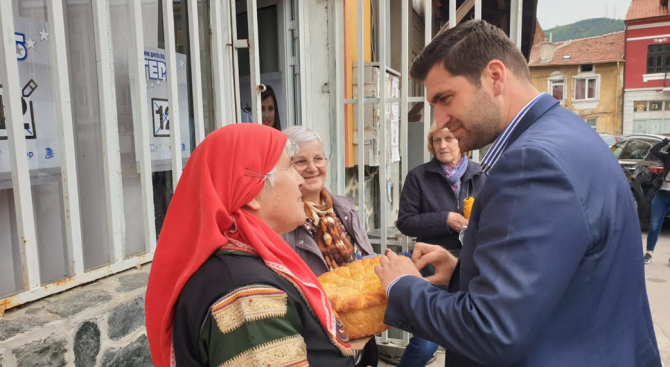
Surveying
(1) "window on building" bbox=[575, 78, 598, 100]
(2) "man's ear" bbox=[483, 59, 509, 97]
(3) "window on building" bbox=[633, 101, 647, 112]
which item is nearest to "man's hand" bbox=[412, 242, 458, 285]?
(2) "man's ear" bbox=[483, 59, 509, 97]

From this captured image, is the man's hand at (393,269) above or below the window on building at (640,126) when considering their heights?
below

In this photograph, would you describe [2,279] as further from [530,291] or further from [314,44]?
[314,44]

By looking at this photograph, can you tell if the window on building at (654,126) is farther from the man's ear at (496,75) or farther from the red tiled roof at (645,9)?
the man's ear at (496,75)

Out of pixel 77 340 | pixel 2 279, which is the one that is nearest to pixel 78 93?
pixel 2 279

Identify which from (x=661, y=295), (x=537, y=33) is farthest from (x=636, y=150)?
(x=537, y=33)

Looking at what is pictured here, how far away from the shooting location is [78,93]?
6.81 feet

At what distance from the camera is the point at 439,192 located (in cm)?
310

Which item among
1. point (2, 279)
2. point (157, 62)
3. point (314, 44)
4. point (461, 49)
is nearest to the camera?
point (461, 49)

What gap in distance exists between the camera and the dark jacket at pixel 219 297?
1150 millimetres

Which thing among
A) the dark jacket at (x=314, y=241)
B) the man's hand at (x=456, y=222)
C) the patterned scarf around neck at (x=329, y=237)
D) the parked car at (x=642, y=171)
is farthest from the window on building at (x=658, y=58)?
the patterned scarf around neck at (x=329, y=237)

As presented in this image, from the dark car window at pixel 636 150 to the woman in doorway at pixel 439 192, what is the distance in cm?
783

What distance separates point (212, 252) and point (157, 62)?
1538mm

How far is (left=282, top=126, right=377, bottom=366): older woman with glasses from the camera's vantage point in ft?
7.30

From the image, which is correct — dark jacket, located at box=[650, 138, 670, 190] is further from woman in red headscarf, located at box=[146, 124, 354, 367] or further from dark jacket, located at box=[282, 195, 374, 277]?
woman in red headscarf, located at box=[146, 124, 354, 367]
